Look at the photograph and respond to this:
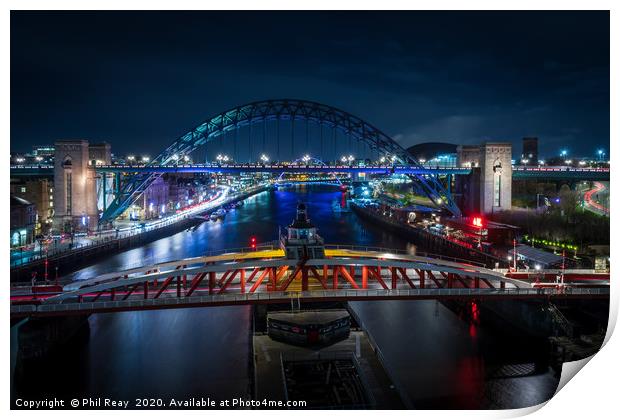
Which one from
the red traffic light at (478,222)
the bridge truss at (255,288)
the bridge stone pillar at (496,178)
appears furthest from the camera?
the bridge stone pillar at (496,178)

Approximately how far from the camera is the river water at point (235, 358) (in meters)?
7.12

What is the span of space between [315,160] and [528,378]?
50880 millimetres

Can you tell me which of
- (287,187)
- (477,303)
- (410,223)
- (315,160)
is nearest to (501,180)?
(410,223)

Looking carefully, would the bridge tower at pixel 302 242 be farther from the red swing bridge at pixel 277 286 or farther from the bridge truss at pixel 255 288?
the bridge truss at pixel 255 288

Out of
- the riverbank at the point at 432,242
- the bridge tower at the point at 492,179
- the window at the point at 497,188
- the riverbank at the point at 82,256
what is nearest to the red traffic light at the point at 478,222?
the riverbank at the point at 432,242

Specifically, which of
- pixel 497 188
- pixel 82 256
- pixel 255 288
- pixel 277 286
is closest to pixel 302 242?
pixel 277 286

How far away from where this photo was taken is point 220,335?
951 cm

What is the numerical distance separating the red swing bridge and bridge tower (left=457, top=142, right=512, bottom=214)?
1264 cm

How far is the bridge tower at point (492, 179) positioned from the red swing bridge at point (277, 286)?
12.6 meters

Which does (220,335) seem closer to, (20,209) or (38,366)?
(38,366)

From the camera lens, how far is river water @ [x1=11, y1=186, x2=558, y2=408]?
7121 millimetres

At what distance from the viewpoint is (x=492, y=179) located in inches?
837

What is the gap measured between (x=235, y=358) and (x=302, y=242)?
2216 mm

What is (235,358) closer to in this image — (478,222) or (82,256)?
(82,256)
